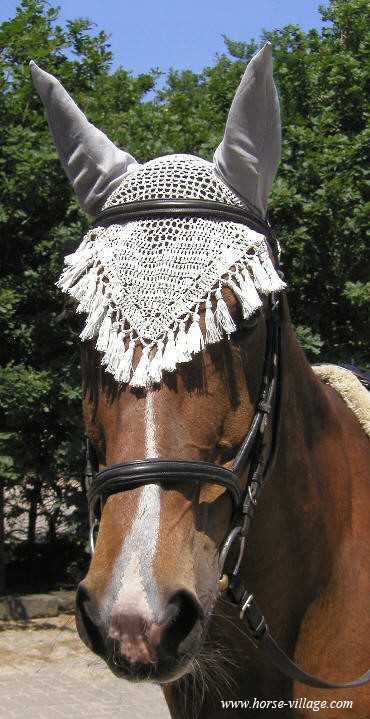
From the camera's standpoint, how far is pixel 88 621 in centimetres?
178

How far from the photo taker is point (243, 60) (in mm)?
8273

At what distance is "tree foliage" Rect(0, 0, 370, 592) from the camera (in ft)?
23.1

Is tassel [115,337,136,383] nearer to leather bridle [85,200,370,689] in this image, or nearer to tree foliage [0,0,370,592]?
leather bridle [85,200,370,689]

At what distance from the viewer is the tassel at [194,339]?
6.45 feet

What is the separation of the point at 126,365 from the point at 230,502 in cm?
41

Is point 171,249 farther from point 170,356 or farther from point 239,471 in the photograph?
point 239,471

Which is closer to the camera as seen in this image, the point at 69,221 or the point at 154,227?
the point at 154,227

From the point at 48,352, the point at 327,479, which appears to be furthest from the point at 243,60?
the point at 327,479

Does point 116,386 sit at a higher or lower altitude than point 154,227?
lower

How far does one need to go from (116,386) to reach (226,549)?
462 mm

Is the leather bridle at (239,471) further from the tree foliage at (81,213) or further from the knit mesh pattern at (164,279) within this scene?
the tree foliage at (81,213)

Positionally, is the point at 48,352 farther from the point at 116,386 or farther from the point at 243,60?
the point at 116,386

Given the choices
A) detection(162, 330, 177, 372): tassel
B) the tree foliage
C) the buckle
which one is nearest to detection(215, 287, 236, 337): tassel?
detection(162, 330, 177, 372): tassel

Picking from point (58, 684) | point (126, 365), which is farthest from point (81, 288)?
point (58, 684)
